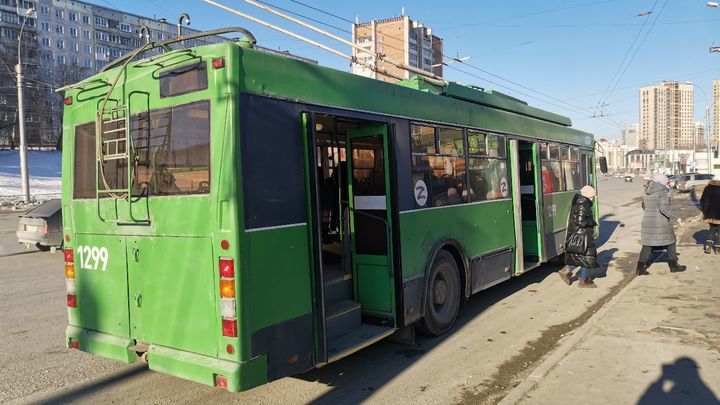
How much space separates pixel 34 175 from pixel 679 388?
53052 mm

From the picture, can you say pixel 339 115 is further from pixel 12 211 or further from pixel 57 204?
pixel 12 211

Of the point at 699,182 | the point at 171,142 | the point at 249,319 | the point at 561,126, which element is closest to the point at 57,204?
the point at 171,142

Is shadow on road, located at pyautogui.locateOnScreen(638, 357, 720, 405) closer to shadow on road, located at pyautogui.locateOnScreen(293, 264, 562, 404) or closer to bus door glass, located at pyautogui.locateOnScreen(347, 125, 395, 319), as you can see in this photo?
shadow on road, located at pyautogui.locateOnScreen(293, 264, 562, 404)

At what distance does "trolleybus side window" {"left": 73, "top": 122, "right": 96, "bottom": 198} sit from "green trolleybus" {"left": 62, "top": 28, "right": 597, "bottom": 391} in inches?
0.8

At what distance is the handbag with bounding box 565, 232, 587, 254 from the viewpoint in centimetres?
866

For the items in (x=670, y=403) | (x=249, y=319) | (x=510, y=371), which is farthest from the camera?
(x=510, y=371)

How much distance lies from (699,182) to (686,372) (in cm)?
4856

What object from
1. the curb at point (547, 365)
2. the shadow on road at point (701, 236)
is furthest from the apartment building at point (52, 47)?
the curb at point (547, 365)

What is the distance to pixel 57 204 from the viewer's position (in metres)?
13.2

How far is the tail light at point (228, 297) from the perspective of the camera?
12.4 feet

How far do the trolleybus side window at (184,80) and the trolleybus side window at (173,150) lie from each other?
0.13 meters

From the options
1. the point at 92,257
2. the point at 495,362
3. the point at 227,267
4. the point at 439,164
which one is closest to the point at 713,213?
the point at 439,164

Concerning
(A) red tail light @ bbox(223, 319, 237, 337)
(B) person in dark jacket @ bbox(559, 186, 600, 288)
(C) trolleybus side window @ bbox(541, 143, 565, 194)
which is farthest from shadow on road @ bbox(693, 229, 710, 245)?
(A) red tail light @ bbox(223, 319, 237, 337)

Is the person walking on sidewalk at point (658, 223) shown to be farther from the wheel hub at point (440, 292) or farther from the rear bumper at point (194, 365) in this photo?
the rear bumper at point (194, 365)
